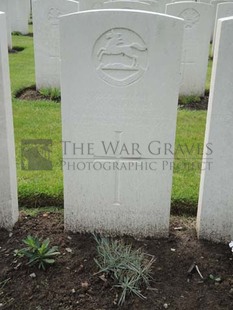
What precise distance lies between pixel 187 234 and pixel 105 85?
50.5 inches

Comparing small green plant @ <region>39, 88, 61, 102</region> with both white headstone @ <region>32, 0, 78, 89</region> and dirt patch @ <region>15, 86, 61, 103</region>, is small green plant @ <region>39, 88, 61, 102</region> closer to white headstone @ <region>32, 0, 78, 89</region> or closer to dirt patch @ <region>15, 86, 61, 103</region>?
dirt patch @ <region>15, 86, 61, 103</region>

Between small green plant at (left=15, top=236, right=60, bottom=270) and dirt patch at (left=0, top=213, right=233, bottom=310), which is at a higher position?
small green plant at (left=15, top=236, right=60, bottom=270)

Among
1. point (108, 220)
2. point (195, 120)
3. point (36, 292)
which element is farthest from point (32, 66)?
point (36, 292)

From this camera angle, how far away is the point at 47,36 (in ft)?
20.3

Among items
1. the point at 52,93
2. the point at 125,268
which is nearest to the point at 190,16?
the point at 52,93

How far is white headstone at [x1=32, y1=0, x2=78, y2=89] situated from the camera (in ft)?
19.6

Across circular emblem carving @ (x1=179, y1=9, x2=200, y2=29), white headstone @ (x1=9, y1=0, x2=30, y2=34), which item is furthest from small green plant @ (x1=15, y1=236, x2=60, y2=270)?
white headstone @ (x1=9, y1=0, x2=30, y2=34)

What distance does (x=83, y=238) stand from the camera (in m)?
2.92

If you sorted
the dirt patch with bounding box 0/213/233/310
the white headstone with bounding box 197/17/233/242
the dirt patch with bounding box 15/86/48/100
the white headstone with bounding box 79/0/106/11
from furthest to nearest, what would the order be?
the white headstone with bounding box 79/0/106/11 → the dirt patch with bounding box 15/86/48/100 → the white headstone with bounding box 197/17/233/242 → the dirt patch with bounding box 0/213/233/310

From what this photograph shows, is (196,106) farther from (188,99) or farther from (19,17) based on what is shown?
(19,17)

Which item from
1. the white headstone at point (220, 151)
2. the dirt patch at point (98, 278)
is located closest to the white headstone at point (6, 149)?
the dirt patch at point (98, 278)

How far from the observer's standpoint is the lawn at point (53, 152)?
3.45 meters

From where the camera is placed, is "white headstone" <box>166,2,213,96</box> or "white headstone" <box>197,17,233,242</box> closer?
"white headstone" <box>197,17,233,242</box>

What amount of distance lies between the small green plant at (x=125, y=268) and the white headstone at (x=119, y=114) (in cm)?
34
